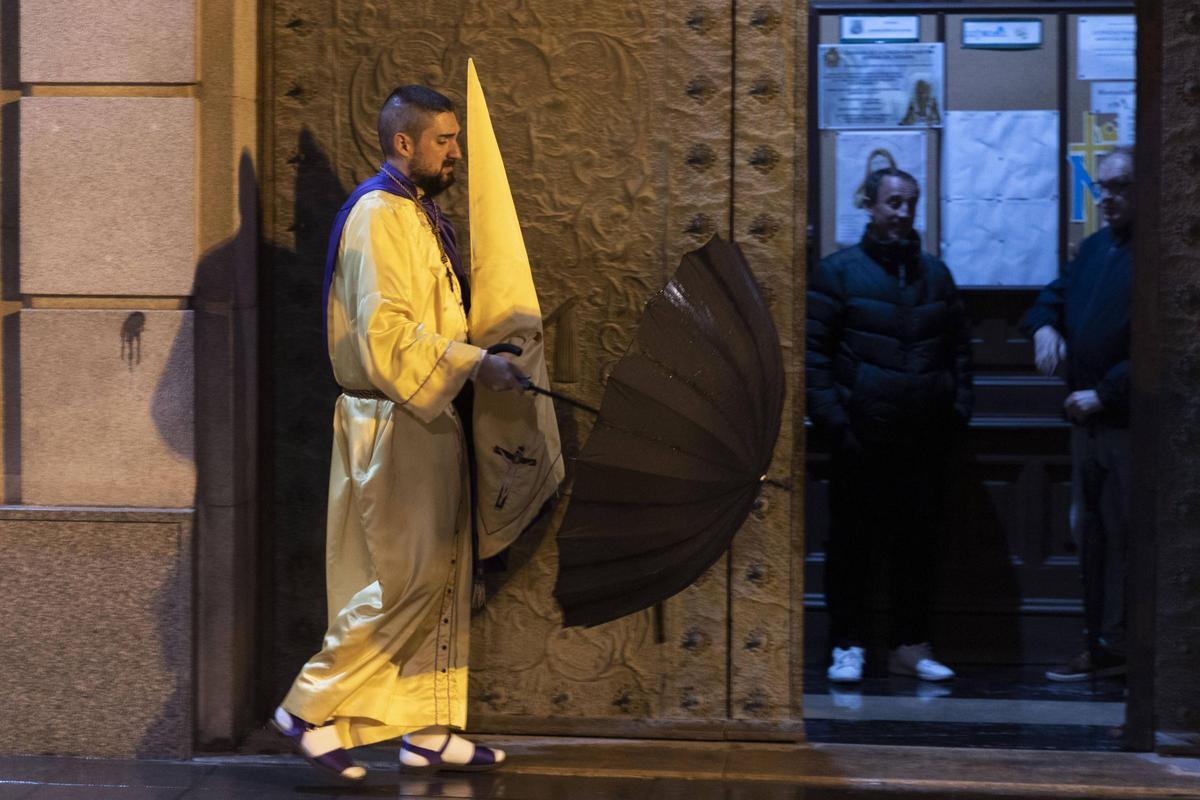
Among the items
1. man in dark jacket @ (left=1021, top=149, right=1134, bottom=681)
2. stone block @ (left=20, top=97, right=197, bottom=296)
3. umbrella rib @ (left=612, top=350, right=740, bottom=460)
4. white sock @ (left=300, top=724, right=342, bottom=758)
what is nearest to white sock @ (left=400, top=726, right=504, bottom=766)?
white sock @ (left=300, top=724, right=342, bottom=758)

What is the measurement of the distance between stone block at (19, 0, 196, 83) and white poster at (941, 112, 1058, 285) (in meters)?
3.24

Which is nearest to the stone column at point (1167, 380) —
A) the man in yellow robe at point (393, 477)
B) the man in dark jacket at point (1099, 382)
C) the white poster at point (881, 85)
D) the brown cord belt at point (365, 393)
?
the man in dark jacket at point (1099, 382)

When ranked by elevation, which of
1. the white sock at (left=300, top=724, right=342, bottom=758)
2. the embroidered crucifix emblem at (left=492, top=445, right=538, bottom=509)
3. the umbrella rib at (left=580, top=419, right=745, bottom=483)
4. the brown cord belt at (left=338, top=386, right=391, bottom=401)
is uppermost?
the brown cord belt at (left=338, top=386, right=391, bottom=401)

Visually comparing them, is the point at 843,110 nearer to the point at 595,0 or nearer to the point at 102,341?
the point at 595,0

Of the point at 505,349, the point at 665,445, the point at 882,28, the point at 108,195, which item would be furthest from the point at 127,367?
the point at 882,28

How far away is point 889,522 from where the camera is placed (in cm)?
688

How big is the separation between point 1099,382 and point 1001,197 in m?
0.96

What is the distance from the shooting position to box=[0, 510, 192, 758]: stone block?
5410 mm

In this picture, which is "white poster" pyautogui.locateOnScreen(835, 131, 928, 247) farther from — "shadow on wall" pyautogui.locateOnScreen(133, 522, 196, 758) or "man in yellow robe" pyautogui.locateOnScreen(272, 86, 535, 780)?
"shadow on wall" pyautogui.locateOnScreen(133, 522, 196, 758)

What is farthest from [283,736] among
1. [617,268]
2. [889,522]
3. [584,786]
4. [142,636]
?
[889,522]

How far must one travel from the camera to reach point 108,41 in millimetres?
5395

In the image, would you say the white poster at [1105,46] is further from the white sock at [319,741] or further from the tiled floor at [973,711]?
the white sock at [319,741]

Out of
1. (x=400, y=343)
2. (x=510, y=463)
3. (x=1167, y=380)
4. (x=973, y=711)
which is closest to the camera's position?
(x=400, y=343)

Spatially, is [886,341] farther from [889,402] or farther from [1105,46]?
[1105,46]
